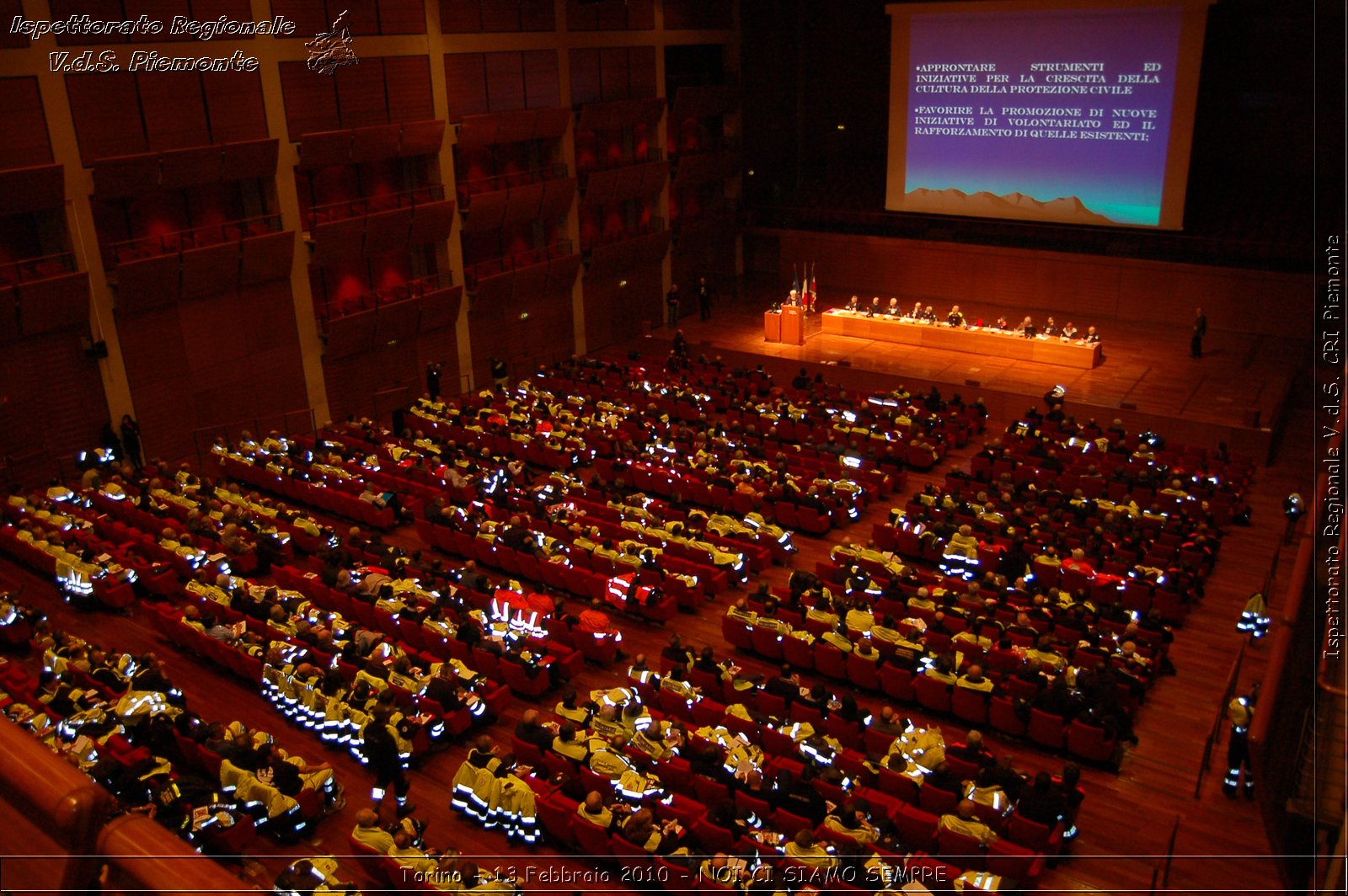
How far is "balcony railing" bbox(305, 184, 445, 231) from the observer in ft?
74.9

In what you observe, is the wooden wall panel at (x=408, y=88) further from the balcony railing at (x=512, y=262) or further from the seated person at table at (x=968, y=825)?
the seated person at table at (x=968, y=825)

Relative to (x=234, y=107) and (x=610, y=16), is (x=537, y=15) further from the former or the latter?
(x=234, y=107)

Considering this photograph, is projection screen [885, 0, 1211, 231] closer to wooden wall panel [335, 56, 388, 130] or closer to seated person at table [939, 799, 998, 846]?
wooden wall panel [335, 56, 388, 130]

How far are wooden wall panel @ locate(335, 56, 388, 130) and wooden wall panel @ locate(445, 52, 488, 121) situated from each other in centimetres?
192

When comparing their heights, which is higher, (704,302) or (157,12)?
(157,12)

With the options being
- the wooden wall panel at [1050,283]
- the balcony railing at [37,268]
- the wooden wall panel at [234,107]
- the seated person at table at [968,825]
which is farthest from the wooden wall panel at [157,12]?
the wooden wall panel at [1050,283]

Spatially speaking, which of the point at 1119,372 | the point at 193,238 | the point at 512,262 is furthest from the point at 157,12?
the point at 1119,372

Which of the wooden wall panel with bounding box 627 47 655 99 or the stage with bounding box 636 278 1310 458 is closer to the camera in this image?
the stage with bounding box 636 278 1310 458

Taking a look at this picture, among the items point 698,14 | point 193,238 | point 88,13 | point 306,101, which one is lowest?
point 193,238

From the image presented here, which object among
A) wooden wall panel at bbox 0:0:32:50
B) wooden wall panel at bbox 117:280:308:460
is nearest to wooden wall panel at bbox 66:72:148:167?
wooden wall panel at bbox 0:0:32:50

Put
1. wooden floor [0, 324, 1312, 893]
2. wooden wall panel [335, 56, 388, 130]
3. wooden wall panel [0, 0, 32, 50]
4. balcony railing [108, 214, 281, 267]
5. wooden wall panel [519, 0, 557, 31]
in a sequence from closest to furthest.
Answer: wooden floor [0, 324, 1312, 893]
wooden wall panel [0, 0, 32, 50]
balcony railing [108, 214, 281, 267]
wooden wall panel [335, 56, 388, 130]
wooden wall panel [519, 0, 557, 31]

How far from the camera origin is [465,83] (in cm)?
2506

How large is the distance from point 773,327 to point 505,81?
33.0 ft

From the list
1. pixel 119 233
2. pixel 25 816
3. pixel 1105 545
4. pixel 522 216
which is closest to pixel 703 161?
pixel 522 216
